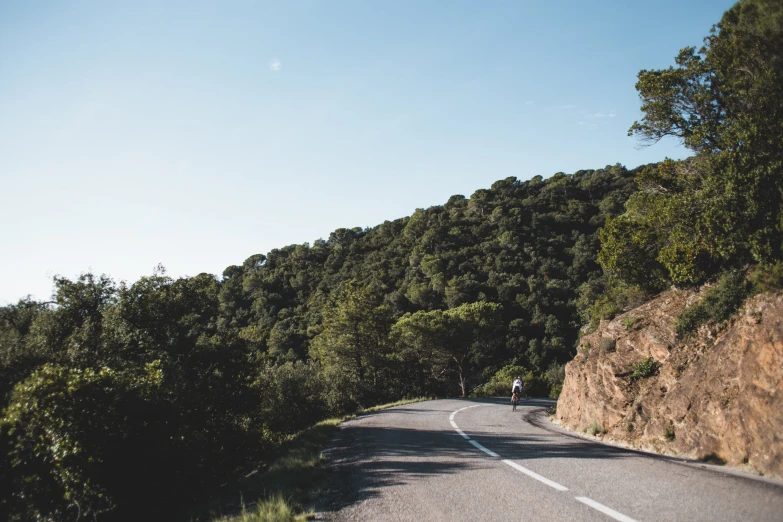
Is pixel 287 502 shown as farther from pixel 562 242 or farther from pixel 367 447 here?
pixel 562 242

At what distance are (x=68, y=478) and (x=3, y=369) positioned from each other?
7.17m

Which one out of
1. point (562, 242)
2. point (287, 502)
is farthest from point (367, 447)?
point (562, 242)

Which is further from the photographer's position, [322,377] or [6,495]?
[322,377]

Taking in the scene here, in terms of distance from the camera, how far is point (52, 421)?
30.7 ft

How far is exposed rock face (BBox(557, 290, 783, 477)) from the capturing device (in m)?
7.49

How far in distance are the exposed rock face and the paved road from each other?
141 cm

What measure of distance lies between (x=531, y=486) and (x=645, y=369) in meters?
8.18

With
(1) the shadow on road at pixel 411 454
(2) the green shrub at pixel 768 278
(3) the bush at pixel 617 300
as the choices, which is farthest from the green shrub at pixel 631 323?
(1) the shadow on road at pixel 411 454

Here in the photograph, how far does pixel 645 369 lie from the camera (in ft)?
39.6

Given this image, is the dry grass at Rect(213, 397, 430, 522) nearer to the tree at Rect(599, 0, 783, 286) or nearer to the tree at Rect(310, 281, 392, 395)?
the tree at Rect(599, 0, 783, 286)

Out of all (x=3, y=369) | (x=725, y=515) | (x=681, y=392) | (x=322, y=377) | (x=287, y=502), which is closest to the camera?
(x=725, y=515)

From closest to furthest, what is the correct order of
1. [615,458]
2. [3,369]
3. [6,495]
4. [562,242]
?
[615,458] → [6,495] → [3,369] → [562,242]

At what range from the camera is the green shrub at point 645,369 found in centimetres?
1196

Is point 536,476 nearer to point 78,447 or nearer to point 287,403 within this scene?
point 78,447
